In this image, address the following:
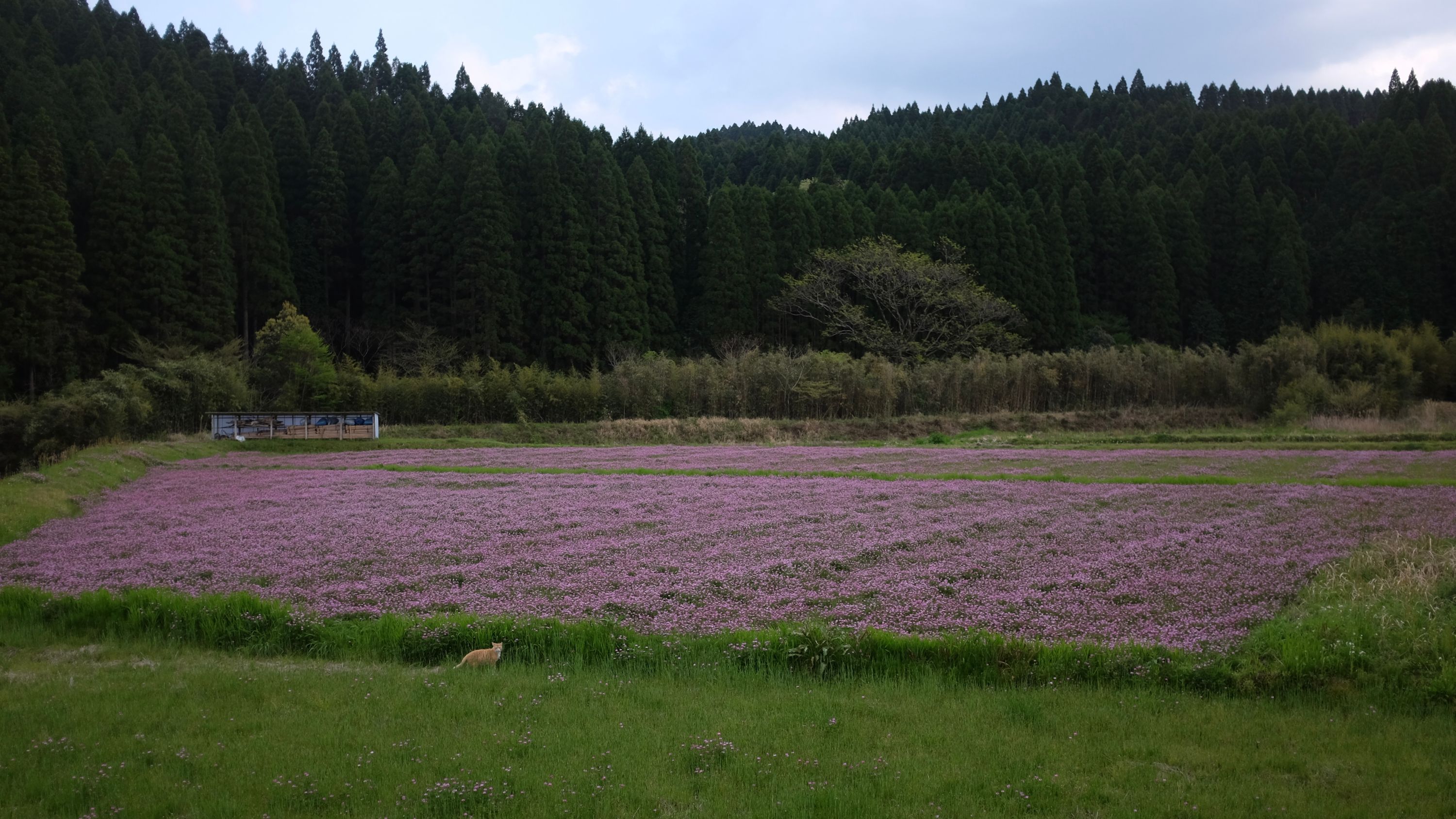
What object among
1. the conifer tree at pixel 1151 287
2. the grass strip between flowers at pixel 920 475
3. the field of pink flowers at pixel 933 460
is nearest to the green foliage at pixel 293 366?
the field of pink flowers at pixel 933 460

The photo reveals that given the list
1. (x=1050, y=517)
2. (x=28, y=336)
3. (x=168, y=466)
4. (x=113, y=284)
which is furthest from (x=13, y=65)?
(x=1050, y=517)

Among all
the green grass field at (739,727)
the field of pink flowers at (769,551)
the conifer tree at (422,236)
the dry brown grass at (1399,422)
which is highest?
the conifer tree at (422,236)

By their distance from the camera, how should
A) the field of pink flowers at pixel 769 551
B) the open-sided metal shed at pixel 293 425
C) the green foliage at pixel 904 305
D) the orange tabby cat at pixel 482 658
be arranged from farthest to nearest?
the green foliage at pixel 904 305 → the open-sided metal shed at pixel 293 425 → the field of pink flowers at pixel 769 551 → the orange tabby cat at pixel 482 658

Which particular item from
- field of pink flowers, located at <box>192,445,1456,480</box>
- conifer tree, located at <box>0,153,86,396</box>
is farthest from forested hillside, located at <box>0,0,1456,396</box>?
field of pink flowers, located at <box>192,445,1456,480</box>

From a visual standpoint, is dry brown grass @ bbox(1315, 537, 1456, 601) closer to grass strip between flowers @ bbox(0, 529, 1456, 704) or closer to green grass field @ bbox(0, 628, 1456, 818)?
grass strip between flowers @ bbox(0, 529, 1456, 704)

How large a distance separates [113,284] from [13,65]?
82.5 feet

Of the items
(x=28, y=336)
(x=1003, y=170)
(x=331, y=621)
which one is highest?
(x=1003, y=170)

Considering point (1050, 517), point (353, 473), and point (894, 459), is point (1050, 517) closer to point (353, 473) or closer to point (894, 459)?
point (894, 459)

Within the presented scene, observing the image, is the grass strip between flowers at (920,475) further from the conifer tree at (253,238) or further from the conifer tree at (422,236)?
the conifer tree at (422,236)

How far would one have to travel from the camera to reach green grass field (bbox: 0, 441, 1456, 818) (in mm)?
4613

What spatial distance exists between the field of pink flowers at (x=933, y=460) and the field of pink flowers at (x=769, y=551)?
2.99 m

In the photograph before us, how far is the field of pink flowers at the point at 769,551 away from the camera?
8547 millimetres

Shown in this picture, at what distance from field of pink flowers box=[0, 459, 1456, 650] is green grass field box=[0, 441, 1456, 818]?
792 millimetres

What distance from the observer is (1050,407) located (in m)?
40.4
